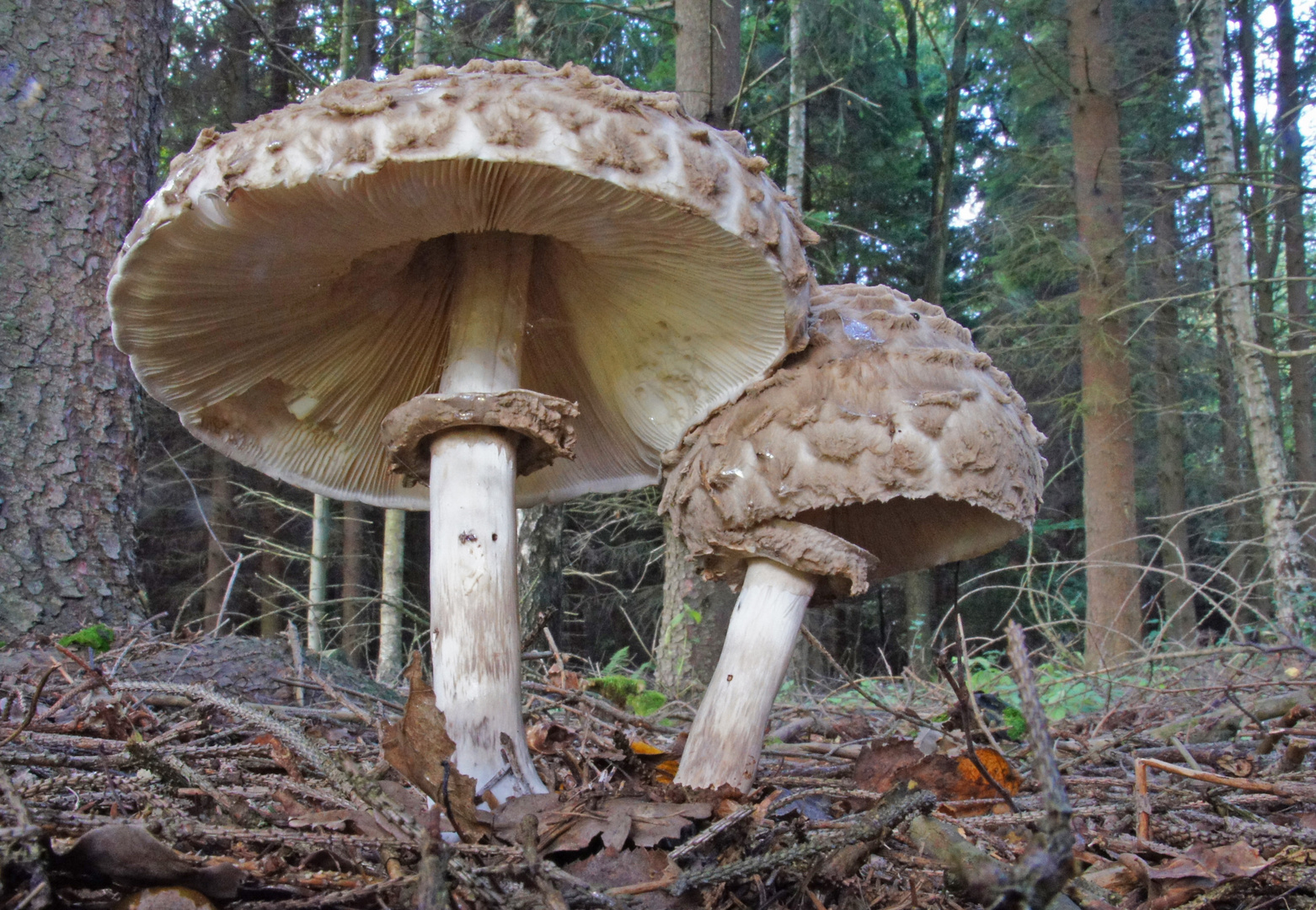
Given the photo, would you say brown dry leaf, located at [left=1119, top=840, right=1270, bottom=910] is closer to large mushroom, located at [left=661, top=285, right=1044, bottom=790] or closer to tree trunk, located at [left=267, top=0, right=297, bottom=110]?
large mushroom, located at [left=661, top=285, right=1044, bottom=790]

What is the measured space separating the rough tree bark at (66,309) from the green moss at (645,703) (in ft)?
6.80

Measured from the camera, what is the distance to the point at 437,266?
247cm

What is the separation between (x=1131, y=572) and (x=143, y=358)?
28.9 ft

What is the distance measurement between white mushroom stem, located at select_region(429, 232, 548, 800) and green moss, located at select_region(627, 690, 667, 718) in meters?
1.76

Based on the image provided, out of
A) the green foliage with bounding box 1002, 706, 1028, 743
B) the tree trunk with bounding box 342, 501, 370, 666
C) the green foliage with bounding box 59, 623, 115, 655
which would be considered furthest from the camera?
the tree trunk with bounding box 342, 501, 370, 666

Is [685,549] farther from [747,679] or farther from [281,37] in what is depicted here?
[281,37]

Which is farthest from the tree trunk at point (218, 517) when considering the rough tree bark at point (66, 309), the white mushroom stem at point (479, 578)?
the white mushroom stem at point (479, 578)

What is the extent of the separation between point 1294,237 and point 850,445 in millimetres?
17365

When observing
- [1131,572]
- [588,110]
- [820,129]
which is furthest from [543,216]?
[820,129]

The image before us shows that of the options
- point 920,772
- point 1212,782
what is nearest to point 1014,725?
point 1212,782

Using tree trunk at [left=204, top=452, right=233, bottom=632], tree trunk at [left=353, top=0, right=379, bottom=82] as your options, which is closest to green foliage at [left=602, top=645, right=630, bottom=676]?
tree trunk at [left=204, top=452, right=233, bottom=632]

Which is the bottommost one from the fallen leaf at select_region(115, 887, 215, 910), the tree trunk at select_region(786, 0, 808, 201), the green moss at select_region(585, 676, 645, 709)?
the green moss at select_region(585, 676, 645, 709)

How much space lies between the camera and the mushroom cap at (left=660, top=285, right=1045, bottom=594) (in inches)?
79.4

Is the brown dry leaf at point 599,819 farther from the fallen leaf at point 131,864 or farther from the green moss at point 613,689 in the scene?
the green moss at point 613,689
